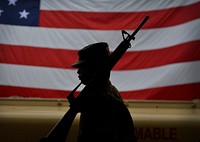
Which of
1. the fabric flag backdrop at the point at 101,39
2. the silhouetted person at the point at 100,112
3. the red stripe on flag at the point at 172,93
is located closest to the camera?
the silhouetted person at the point at 100,112

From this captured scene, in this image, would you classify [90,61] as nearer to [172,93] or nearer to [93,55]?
[93,55]

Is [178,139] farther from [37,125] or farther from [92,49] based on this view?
[92,49]

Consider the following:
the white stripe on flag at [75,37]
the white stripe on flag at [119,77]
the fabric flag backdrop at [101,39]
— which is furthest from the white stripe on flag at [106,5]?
the white stripe on flag at [119,77]

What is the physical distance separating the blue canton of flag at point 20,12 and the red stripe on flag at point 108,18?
9cm

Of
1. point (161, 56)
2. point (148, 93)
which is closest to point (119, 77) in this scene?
point (148, 93)

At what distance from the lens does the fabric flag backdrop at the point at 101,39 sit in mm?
3443

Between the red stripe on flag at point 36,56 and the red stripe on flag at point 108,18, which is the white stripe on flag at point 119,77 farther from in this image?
the red stripe on flag at point 108,18

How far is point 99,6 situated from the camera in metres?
3.92

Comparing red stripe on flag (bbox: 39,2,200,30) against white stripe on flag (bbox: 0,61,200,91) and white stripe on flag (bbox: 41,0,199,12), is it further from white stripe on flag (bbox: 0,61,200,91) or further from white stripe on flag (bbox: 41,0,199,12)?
white stripe on flag (bbox: 0,61,200,91)

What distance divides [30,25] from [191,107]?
1955 mm

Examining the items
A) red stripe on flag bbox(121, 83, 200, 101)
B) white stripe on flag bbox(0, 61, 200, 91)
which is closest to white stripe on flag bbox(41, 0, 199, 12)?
white stripe on flag bbox(0, 61, 200, 91)

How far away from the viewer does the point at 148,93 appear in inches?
135

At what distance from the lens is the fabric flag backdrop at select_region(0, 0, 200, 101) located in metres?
3.44

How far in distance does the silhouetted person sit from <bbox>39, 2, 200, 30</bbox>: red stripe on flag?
91.1 inches
